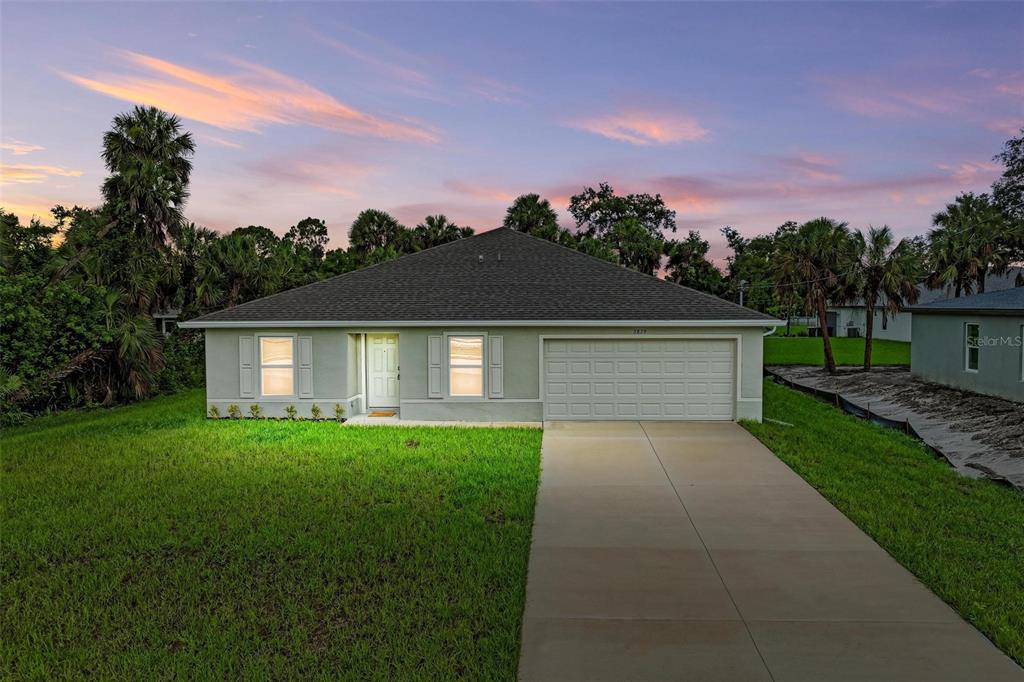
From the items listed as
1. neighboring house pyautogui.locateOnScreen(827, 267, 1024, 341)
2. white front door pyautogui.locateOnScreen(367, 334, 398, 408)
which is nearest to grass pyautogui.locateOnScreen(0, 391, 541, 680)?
white front door pyautogui.locateOnScreen(367, 334, 398, 408)

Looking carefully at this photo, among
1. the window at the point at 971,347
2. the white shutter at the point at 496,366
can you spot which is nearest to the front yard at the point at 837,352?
the window at the point at 971,347

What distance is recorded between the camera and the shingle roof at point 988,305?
17719 mm

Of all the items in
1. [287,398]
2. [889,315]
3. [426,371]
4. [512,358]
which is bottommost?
[287,398]

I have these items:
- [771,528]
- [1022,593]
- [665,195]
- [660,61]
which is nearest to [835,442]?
[771,528]

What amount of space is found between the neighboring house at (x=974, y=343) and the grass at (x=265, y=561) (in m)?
16.0

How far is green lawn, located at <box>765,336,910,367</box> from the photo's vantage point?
3269 centimetres

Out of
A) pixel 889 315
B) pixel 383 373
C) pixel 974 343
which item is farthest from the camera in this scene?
pixel 889 315

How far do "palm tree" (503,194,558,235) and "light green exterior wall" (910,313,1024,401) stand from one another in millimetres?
20349

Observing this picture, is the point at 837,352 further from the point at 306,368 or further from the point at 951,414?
the point at 306,368

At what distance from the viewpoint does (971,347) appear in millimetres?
19922

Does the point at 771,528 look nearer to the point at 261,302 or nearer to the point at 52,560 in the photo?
the point at 52,560

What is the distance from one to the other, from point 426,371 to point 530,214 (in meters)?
23.9

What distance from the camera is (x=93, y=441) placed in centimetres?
1214

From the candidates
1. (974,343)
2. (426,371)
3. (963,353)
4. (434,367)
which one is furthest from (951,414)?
(426,371)
